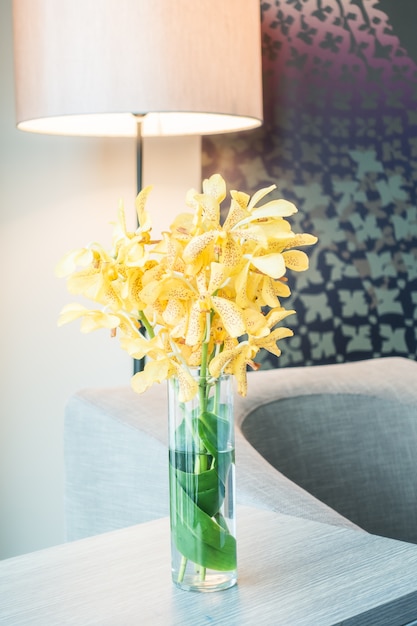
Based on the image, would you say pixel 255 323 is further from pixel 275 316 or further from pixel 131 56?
pixel 131 56

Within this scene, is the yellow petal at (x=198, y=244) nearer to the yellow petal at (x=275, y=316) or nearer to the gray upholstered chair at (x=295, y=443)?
the yellow petal at (x=275, y=316)

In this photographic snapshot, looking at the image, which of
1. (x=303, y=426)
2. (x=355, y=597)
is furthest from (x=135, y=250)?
(x=303, y=426)

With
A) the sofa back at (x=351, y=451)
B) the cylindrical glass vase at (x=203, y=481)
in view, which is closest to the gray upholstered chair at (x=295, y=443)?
the sofa back at (x=351, y=451)

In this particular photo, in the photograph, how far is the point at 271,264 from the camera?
0.94 meters

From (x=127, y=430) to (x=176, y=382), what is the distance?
0.67 metres

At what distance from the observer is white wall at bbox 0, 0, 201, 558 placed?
244 cm

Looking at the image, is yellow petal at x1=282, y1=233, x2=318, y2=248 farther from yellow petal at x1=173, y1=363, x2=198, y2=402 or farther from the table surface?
the table surface

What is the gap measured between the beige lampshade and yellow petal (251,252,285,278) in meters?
1.01

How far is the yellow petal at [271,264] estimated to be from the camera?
0.93 metres

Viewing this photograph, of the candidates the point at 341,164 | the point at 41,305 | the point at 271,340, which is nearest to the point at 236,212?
the point at 271,340

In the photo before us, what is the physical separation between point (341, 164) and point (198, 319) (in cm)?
195

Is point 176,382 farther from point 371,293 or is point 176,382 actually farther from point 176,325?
point 371,293

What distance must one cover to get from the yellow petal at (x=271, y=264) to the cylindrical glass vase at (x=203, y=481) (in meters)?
0.12

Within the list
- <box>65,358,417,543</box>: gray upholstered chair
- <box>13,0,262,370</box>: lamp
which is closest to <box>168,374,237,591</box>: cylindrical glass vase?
<box>65,358,417,543</box>: gray upholstered chair
